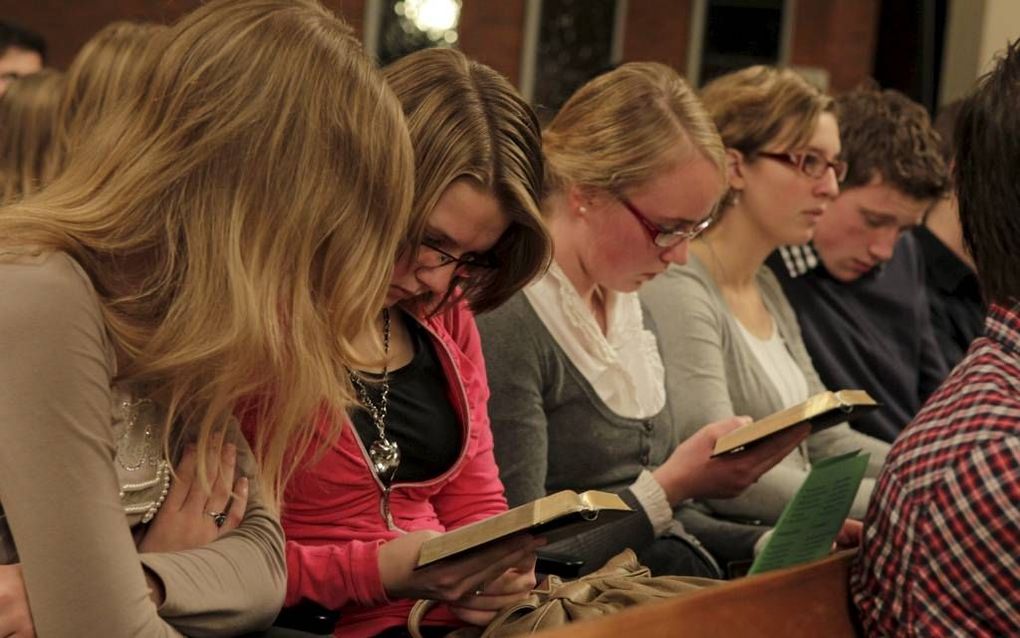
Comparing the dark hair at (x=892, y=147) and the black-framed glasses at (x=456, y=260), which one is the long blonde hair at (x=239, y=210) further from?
the dark hair at (x=892, y=147)

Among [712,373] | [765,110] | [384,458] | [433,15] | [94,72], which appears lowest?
[433,15]

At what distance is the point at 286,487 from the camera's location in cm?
193

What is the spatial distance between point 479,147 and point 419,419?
40 cm

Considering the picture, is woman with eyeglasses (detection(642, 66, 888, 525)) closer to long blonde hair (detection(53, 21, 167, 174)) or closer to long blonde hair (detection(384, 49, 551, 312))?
long blonde hair (detection(384, 49, 551, 312))

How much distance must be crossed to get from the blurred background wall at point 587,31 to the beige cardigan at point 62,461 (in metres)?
8.84

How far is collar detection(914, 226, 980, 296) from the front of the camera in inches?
154

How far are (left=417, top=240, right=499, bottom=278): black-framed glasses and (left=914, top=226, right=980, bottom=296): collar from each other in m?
2.25

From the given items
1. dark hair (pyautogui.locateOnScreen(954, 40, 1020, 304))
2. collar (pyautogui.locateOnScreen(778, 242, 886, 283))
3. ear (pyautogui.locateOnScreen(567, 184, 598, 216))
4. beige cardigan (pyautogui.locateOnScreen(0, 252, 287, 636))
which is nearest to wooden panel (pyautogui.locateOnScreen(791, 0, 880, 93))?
collar (pyautogui.locateOnScreen(778, 242, 886, 283))

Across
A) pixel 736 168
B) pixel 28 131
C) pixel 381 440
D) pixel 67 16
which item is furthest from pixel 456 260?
→ pixel 67 16

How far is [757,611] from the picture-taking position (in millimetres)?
1528

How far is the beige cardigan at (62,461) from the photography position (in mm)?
1354

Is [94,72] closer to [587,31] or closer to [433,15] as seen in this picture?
[433,15]

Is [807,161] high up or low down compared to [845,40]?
up

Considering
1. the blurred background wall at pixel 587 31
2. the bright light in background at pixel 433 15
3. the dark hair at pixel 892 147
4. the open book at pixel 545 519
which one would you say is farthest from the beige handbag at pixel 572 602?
the bright light in background at pixel 433 15
